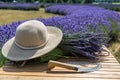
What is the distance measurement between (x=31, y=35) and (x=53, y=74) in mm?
447

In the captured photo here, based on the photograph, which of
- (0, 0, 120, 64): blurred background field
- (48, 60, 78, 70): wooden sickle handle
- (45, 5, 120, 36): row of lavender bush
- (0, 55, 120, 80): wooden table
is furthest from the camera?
(0, 0, 120, 64): blurred background field

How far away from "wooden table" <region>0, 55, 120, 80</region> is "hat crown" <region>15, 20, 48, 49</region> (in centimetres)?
21

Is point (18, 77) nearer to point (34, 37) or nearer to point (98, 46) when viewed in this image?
point (34, 37)

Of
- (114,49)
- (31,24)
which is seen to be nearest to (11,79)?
(31,24)

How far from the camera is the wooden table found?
2648 millimetres

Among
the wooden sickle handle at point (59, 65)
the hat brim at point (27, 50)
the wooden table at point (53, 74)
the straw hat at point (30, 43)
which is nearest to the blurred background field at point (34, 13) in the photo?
the hat brim at point (27, 50)

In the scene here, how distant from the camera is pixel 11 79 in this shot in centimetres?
262

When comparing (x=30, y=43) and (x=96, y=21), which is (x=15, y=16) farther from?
(x=30, y=43)

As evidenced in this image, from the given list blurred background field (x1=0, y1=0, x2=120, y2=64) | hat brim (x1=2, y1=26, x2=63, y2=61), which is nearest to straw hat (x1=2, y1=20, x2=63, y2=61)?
hat brim (x1=2, y1=26, x2=63, y2=61)

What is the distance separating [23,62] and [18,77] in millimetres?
353

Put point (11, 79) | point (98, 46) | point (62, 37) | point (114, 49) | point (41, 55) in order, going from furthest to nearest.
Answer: point (114, 49)
point (98, 46)
point (62, 37)
point (41, 55)
point (11, 79)

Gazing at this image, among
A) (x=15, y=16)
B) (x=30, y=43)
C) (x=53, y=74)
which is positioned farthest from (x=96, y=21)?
(x=15, y=16)

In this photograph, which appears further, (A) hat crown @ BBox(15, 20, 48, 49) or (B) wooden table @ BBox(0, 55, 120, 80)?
(A) hat crown @ BBox(15, 20, 48, 49)

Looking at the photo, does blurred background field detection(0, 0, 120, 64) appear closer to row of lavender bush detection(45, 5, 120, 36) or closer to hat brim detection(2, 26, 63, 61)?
row of lavender bush detection(45, 5, 120, 36)
